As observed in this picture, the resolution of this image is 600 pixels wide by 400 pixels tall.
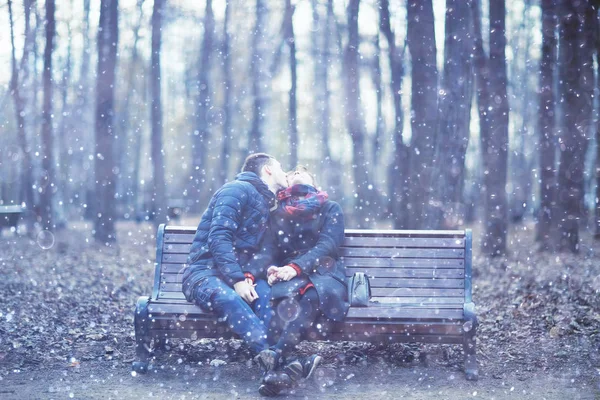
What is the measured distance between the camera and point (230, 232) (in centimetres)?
539

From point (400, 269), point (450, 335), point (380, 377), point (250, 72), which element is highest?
point (250, 72)

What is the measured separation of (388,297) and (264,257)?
110 cm

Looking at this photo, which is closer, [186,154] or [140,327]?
[140,327]

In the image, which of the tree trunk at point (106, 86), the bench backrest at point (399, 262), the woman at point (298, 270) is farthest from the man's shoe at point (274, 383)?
the tree trunk at point (106, 86)

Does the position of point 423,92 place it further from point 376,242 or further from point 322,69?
point 322,69

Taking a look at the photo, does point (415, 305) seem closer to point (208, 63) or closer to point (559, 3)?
point (559, 3)

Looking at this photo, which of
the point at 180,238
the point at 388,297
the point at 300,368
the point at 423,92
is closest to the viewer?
the point at 300,368

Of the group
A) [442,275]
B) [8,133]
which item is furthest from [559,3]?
[8,133]

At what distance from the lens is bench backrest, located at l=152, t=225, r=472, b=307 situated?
5.76 meters

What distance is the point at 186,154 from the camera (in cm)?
4566

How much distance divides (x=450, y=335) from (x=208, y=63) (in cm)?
1717

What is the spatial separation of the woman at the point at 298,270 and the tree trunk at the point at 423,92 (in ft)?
14.2

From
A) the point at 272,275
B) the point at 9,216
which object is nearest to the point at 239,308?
the point at 272,275

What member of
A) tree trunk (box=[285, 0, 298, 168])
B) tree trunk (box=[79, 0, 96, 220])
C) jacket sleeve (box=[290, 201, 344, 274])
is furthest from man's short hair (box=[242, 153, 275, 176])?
tree trunk (box=[285, 0, 298, 168])
